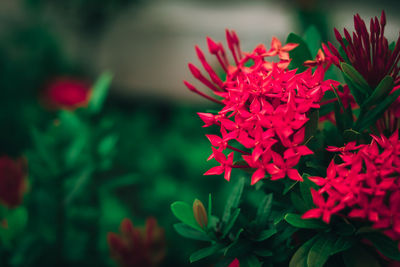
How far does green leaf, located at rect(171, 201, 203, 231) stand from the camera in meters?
0.62

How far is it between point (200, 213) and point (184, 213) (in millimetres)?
33

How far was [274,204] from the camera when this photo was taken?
0.66 m

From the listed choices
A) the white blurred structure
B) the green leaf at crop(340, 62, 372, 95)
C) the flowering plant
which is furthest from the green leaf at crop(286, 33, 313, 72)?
the white blurred structure

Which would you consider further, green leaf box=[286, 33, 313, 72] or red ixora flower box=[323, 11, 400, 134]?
green leaf box=[286, 33, 313, 72]

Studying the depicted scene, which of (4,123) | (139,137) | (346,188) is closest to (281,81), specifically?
(346,188)

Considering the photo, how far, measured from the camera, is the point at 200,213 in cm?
60

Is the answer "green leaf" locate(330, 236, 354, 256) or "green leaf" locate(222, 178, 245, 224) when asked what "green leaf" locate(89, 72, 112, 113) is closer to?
"green leaf" locate(222, 178, 245, 224)

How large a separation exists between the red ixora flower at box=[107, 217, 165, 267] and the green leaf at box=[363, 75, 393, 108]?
2.34 ft

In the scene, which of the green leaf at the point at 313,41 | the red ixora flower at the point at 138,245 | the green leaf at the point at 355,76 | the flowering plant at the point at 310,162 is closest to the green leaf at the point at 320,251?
the flowering plant at the point at 310,162

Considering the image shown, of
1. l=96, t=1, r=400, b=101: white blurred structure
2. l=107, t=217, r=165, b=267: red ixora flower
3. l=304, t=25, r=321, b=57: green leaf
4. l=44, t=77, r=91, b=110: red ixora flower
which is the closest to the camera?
l=304, t=25, r=321, b=57: green leaf

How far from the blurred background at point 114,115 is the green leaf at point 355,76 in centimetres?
66

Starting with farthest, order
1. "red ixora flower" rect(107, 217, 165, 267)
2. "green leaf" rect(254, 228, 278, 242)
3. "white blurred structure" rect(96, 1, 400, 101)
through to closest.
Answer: "white blurred structure" rect(96, 1, 400, 101) → "red ixora flower" rect(107, 217, 165, 267) → "green leaf" rect(254, 228, 278, 242)

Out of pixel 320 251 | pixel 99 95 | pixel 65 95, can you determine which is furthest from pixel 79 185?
pixel 65 95

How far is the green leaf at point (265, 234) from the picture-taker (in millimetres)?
574
